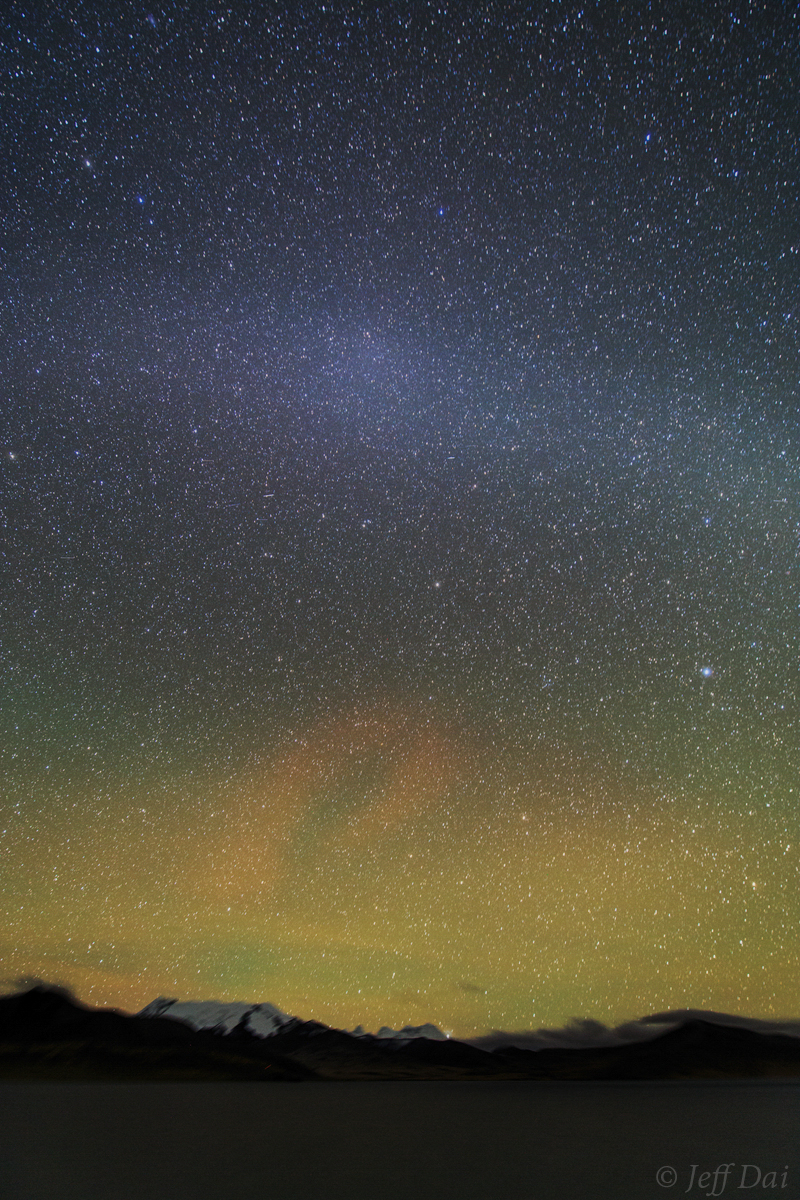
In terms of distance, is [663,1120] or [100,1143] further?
[663,1120]

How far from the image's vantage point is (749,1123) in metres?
56.2

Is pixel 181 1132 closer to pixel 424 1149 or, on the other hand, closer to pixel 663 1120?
pixel 424 1149

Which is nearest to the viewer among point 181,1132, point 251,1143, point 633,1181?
point 633,1181

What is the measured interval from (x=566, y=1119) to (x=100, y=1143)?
135 ft

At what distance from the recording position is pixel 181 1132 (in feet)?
156

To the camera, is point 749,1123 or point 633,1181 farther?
point 749,1123

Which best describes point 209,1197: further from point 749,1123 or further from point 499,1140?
point 749,1123

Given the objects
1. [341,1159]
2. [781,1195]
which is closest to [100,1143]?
[341,1159]

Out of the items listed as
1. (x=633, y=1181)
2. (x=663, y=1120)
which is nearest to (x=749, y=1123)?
(x=663, y=1120)

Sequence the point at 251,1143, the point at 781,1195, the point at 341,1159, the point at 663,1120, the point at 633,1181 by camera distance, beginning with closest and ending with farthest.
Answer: the point at 781,1195, the point at 633,1181, the point at 341,1159, the point at 251,1143, the point at 663,1120

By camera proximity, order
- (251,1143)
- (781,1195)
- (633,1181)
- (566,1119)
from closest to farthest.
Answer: (781,1195), (633,1181), (251,1143), (566,1119)

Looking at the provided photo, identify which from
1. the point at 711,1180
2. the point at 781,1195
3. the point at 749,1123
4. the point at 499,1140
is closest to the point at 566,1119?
the point at 749,1123

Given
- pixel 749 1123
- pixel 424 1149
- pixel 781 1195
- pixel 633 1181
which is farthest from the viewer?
pixel 749 1123

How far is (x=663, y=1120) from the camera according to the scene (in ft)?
198
